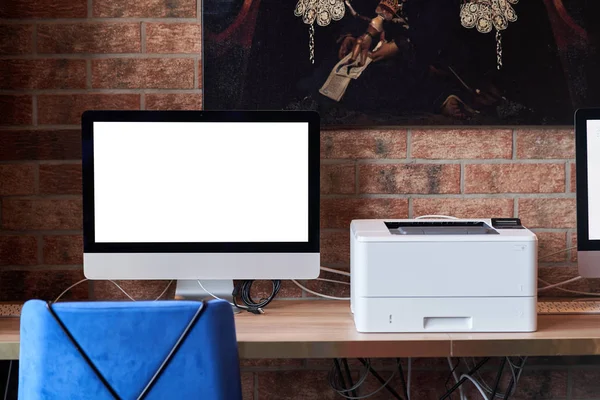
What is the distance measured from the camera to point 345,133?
2158 mm

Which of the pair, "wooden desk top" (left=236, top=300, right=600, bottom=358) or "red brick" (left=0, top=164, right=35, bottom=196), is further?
"red brick" (left=0, top=164, right=35, bottom=196)

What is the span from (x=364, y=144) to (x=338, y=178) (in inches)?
5.3

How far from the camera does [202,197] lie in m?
1.93

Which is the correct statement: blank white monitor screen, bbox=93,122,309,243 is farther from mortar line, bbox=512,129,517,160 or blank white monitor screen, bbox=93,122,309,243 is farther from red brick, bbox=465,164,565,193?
mortar line, bbox=512,129,517,160

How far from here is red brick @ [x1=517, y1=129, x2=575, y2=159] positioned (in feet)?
7.07

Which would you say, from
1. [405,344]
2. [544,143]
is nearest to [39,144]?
[405,344]

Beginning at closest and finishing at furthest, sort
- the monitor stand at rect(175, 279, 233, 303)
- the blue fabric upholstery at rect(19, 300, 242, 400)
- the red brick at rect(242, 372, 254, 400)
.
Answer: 1. the blue fabric upholstery at rect(19, 300, 242, 400)
2. the monitor stand at rect(175, 279, 233, 303)
3. the red brick at rect(242, 372, 254, 400)

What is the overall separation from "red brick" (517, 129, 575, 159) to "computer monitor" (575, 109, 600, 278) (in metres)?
0.26

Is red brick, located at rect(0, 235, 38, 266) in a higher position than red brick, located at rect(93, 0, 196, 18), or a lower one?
lower

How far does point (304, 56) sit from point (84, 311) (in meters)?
1.15

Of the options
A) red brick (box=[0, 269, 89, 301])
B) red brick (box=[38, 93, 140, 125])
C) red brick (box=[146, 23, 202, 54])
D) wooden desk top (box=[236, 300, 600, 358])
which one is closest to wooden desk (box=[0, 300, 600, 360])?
wooden desk top (box=[236, 300, 600, 358])

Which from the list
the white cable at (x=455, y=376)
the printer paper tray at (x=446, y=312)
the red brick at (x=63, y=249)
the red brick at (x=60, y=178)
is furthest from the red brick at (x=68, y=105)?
the white cable at (x=455, y=376)

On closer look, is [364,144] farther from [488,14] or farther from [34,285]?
[34,285]

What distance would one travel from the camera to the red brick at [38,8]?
6.95 feet
